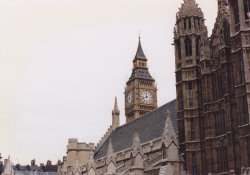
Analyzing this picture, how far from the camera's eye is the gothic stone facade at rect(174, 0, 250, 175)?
52875 mm

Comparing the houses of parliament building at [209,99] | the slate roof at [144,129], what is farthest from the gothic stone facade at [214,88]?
the slate roof at [144,129]

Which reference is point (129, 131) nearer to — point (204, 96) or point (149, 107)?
point (149, 107)

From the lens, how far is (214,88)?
194ft

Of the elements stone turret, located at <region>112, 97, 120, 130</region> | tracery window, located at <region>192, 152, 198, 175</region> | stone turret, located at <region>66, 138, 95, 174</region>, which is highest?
stone turret, located at <region>112, 97, 120, 130</region>

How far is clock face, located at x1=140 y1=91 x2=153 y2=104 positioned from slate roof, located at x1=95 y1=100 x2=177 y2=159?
18216mm

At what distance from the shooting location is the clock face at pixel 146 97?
419 feet

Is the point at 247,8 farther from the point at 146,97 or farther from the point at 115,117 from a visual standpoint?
the point at 146,97

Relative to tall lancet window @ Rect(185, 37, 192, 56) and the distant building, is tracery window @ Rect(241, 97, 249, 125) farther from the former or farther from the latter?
the distant building

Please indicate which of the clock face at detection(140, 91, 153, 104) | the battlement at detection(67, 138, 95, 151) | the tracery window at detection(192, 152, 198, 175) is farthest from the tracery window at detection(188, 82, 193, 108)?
the clock face at detection(140, 91, 153, 104)

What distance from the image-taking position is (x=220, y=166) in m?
56.0

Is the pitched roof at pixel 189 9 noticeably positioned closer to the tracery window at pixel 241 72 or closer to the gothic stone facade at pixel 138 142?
the gothic stone facade at pixel 138 142

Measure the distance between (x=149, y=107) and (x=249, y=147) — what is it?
7791 centimetres

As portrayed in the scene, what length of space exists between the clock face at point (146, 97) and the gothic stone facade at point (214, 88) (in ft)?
204

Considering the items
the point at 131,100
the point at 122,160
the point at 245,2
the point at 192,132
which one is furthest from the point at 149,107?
the point at 245,2
